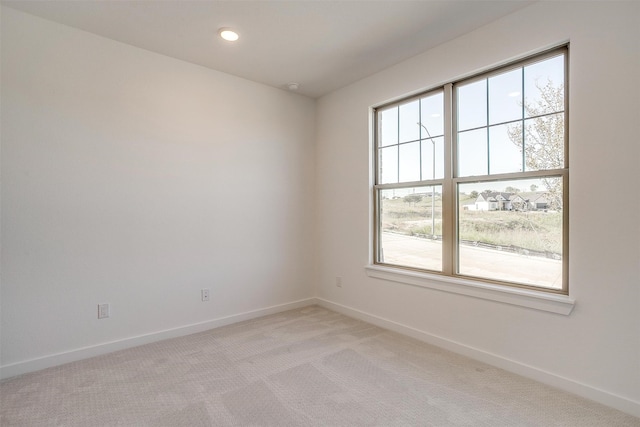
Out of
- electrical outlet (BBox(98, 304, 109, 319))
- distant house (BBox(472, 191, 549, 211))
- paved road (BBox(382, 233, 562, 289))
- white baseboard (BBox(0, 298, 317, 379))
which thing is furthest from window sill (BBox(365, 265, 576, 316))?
electrical outlet (BBox(98, 304, 109, 319))

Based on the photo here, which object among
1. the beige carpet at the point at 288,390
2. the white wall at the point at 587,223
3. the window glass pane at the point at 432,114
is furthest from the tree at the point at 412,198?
the beige carpet at the point at 288,390

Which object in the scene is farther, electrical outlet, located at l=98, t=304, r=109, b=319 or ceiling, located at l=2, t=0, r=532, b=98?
electrical outlet, located at l=98, t=304, r=109, b=319

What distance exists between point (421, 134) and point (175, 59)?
248 centimetres

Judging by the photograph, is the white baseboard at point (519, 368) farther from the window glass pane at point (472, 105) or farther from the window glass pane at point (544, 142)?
the window glass pane at point (472, 105)

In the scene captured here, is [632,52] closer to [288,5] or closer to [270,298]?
[288,5]

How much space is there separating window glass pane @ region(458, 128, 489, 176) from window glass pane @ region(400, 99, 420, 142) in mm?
474

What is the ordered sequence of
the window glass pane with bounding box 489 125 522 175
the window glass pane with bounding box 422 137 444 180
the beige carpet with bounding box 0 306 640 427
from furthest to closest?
the window glass pane with bounding box 422 137 444 180 → the window glass pane with bounding box 489 125 522 175 → the beige carpet with bounding box 0 306 640 427

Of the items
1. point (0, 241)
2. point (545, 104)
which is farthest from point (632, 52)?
point (0, 241)

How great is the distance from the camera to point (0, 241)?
229 cm

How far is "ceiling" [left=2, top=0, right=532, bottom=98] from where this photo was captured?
229 cm

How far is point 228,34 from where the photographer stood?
8.60 feet

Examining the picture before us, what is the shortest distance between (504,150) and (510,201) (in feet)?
1.33

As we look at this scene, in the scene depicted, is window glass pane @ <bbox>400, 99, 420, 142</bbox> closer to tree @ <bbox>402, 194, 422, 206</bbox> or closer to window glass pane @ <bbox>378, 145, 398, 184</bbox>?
window glass pane @ <bbox>378, 145, 398, 184</bbox>

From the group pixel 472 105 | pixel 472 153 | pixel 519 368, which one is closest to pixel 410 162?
pixel 472 153
